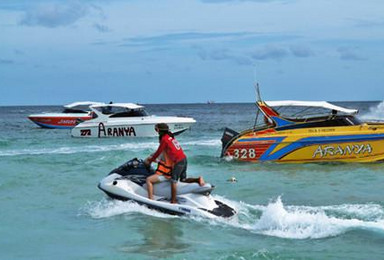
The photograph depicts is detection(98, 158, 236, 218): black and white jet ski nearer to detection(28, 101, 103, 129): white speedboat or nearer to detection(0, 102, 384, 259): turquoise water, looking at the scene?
detection(0, 102, 384, 259): turquoise water

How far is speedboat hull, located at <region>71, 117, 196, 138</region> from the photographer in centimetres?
3133

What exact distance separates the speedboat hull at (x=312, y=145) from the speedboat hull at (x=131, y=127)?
42.7 feet

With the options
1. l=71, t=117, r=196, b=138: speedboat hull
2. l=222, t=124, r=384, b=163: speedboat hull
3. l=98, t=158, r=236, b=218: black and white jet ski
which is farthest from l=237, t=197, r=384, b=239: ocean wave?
l=71, t=117, r=196, b=138: speedboat hull

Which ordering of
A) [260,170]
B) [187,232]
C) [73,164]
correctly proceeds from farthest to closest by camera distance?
1. [73,164]
2. [260,170]
3. [187,232]

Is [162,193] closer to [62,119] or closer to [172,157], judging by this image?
[172,157]

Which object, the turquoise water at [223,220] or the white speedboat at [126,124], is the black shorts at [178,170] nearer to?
the turquoise water at [223,220]

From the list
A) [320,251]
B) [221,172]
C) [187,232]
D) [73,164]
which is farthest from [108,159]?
[320,251]

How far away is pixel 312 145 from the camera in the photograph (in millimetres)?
17953

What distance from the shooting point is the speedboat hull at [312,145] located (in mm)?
17625

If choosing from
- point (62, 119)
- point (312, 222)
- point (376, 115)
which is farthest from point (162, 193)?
point (376, 115)

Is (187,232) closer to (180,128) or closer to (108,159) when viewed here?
(108,159)

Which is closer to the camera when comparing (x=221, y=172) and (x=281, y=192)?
(x=281, y=192)

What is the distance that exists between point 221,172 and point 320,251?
859 cm

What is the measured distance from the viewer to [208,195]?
10797mm
